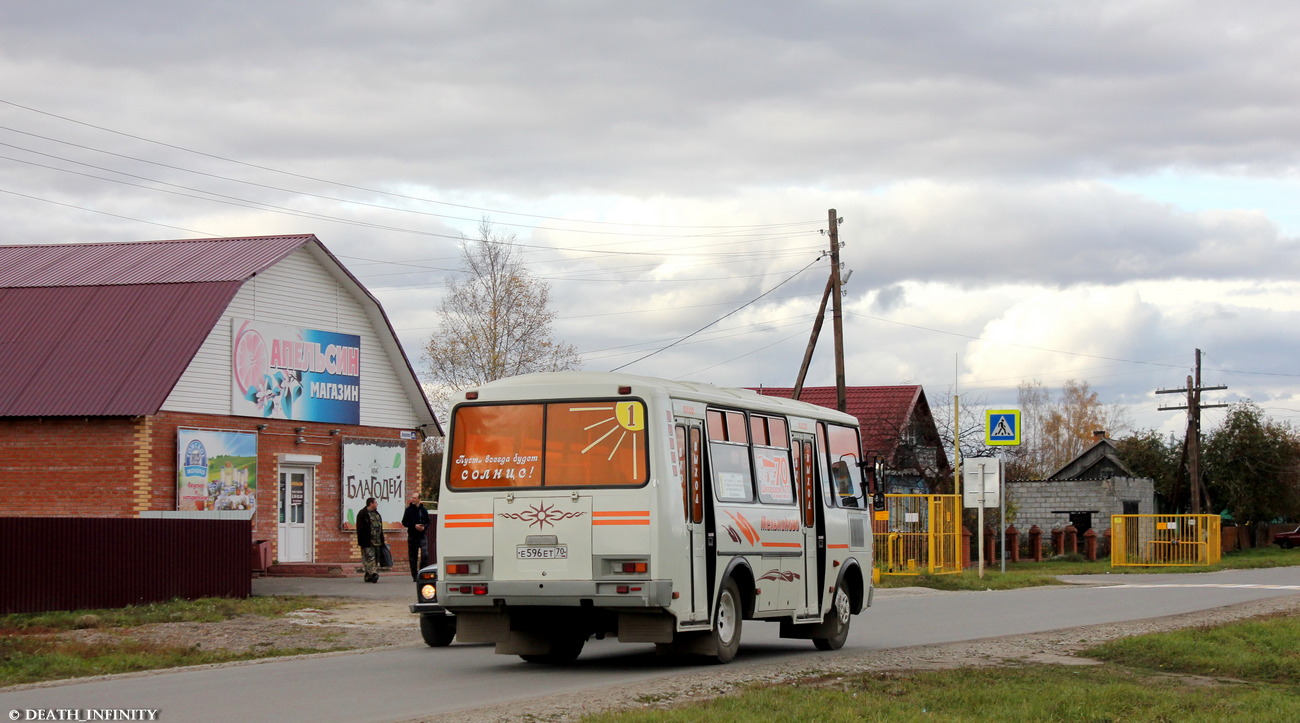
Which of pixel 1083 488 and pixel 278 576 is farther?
pixel 1083 488

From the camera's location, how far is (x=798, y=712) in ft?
34.3

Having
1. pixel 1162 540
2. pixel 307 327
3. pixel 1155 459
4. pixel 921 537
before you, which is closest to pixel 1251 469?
pixel 1155 459

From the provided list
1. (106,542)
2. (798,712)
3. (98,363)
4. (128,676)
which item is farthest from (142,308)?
(798,712)

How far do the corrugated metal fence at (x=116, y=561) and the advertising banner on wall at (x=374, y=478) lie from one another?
1103 centimetres

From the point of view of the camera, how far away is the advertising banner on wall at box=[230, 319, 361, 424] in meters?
32.0

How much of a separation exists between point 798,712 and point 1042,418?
4385 inches

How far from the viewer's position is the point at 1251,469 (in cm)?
6731

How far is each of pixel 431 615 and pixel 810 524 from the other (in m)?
4.35

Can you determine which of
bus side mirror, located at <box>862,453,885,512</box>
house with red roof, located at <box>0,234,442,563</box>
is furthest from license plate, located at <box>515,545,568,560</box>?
house with red roof, located at <box>0,234,442,563</box>

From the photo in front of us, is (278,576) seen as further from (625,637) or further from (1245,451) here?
(1245,451)

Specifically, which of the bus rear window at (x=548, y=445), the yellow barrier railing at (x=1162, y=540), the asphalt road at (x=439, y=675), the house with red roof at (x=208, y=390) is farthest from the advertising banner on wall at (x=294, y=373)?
the yellow barrier railing at (x=1162, y=540)

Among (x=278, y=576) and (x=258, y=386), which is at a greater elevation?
(x=258, y=386)

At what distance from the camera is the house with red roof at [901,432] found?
155 ft

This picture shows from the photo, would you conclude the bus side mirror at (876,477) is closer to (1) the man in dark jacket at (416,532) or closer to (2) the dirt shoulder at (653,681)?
(2) the dirt shoulder at (653,681)
